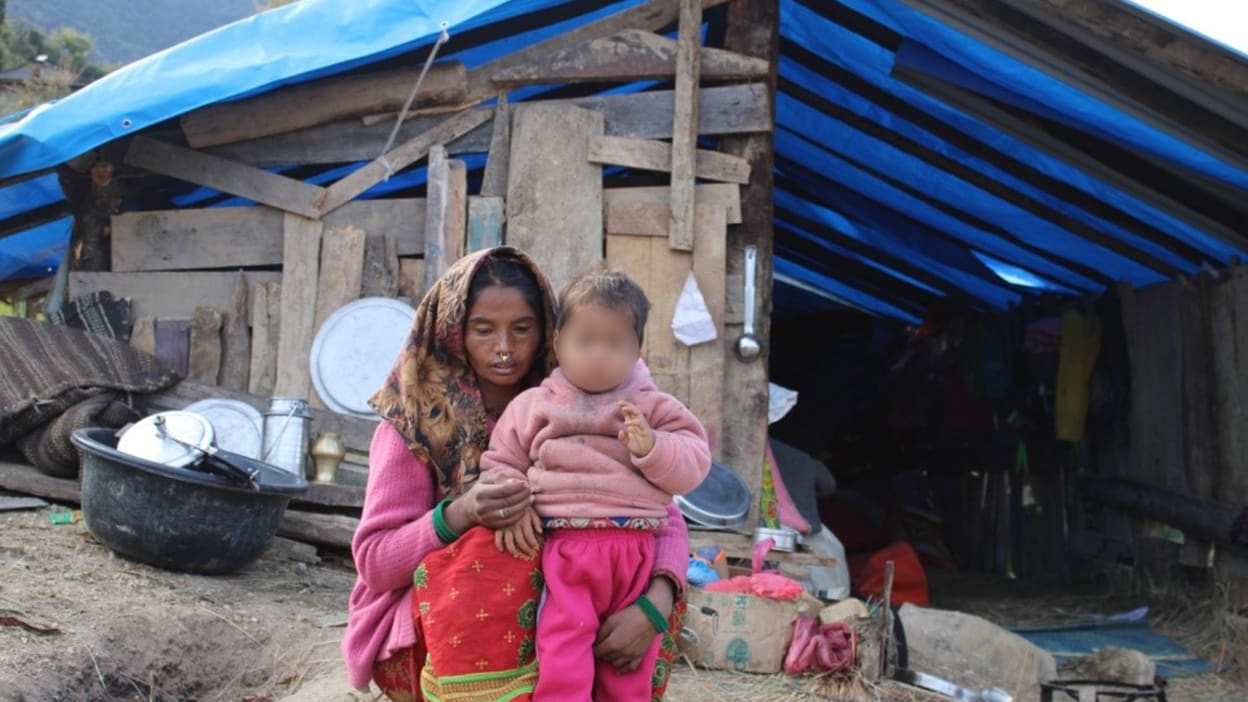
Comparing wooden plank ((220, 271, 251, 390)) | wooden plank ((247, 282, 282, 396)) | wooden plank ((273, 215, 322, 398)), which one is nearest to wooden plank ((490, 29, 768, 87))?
wooden plank ((273, 215, 322, 398))

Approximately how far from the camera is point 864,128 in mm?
6602

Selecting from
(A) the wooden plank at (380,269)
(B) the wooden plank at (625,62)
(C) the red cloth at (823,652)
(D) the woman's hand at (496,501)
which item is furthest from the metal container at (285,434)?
(D) the woman's hand at (496,501)

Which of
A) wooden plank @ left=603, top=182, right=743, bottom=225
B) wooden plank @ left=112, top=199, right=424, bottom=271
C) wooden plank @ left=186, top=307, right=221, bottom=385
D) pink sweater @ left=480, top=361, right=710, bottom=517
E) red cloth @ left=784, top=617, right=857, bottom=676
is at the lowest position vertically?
red cloth @ left=784, top=617, right=857, bottom=676

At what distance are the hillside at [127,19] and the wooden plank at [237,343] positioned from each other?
1740 inches

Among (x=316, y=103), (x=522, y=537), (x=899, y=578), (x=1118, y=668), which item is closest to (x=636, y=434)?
(x=522, y=537)

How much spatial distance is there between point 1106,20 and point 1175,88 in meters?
0.53

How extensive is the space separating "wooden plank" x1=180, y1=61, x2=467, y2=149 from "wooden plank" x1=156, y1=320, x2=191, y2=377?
0.93m

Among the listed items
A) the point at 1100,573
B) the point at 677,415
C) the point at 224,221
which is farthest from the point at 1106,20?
the point at 1100,573

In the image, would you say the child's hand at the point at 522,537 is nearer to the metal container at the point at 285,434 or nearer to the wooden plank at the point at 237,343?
the metal container at the point at 285,434

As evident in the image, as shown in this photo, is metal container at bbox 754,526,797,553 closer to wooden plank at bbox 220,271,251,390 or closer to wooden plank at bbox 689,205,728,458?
wooden plank at bbox 689,205,728,458

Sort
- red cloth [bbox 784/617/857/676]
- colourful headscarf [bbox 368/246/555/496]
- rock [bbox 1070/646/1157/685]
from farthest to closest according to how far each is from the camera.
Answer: rock [bbox 1070/646/1157/685], red cloth [bbox 784/617/857/676], colourful headscarf [bbox 368/246/555/496]

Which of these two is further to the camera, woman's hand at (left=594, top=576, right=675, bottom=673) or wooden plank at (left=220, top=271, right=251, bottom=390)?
wooden plank at (left=220, top=271, right=251, bottom=390)

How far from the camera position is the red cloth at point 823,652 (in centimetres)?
440

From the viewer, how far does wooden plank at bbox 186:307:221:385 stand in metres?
5.90
